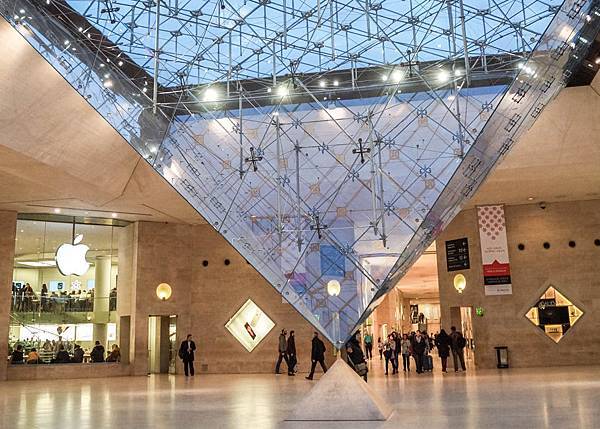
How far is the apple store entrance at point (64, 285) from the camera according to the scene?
16.3 metres

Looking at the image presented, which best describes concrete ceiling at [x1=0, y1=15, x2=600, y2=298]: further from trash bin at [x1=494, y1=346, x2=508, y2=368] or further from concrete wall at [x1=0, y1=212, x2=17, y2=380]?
trash bin at [x1=494, y1=346, x2=508, y2=368]

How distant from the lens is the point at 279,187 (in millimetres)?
9469

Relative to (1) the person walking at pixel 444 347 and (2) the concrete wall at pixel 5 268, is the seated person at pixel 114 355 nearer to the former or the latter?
(2) the concrete wall at pixel 5 268

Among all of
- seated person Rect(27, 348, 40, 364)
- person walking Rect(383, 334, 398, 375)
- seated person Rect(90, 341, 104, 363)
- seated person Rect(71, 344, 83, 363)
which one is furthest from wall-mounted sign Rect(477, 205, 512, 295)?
seated person Rect(27, 348, 40, 364)

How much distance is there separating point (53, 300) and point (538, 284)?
1304 cm

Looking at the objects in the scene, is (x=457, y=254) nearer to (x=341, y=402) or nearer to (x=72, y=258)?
(x=72, y=258)

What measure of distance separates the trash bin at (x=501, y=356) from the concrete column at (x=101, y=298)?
10.6 m

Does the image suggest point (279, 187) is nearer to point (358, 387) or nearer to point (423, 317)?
point (358, 387)

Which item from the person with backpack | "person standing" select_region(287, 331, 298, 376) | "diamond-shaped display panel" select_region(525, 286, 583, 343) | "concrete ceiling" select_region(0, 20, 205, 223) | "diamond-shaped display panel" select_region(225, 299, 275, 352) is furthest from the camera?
"diamond-shaped display panel" select_region(225, 299, 275, 352)

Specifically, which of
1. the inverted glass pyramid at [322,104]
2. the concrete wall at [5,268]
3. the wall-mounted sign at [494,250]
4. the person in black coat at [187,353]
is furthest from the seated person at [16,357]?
the wall-mounted sign at [494,250]

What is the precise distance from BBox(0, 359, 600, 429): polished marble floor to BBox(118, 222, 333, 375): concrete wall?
5210mm

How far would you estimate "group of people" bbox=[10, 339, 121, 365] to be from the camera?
15.5 metres

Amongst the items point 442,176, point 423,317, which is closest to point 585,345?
point 442,176

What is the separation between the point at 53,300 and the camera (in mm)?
17000
